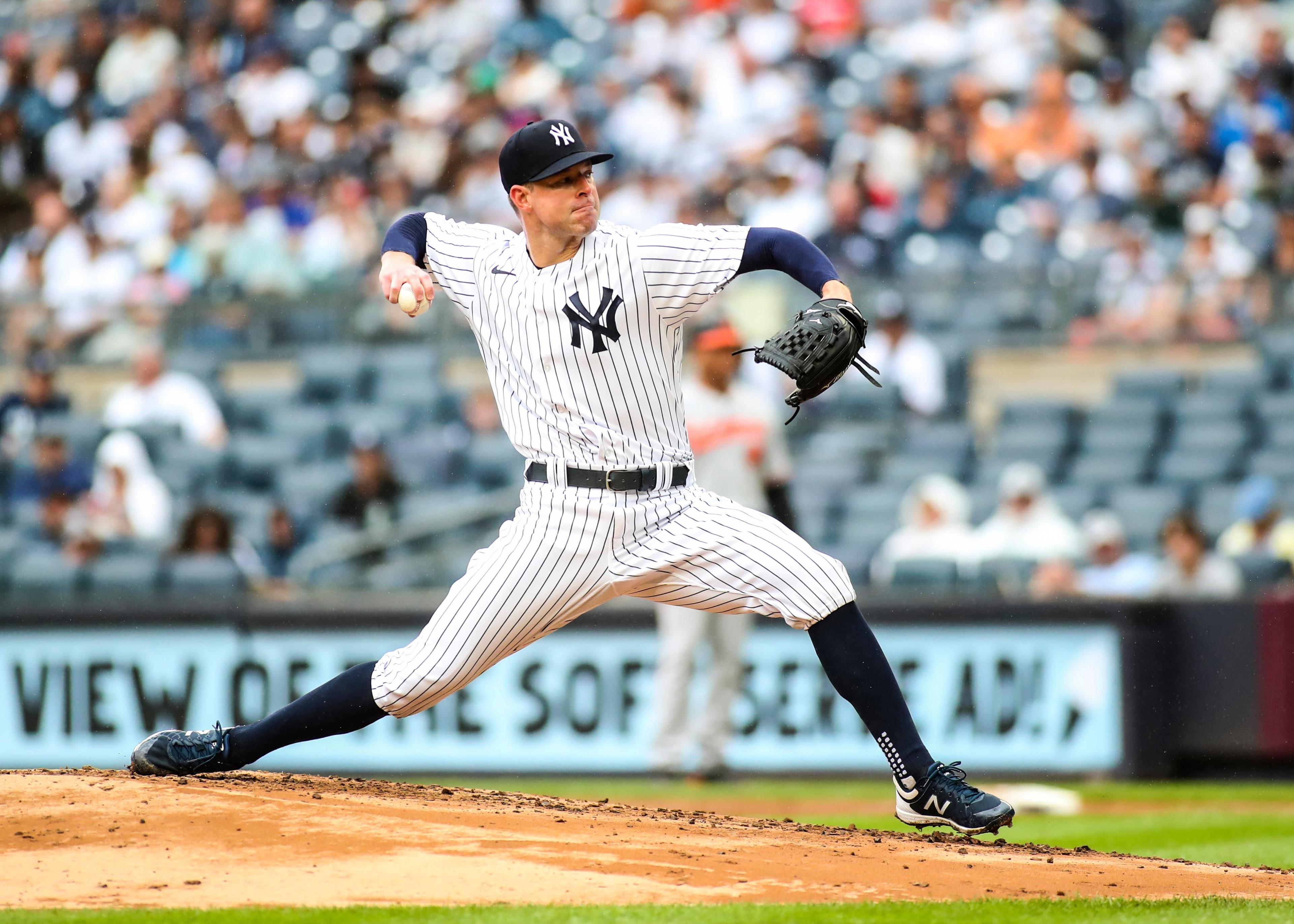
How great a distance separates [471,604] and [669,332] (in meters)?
0.85

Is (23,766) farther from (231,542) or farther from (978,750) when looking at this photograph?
(978,750)

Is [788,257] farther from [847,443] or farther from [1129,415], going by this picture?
[1129,415]

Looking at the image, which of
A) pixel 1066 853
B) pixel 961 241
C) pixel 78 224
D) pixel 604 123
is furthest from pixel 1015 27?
pixel 1066 853

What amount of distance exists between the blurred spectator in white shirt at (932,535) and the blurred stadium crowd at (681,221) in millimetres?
Answer: 25

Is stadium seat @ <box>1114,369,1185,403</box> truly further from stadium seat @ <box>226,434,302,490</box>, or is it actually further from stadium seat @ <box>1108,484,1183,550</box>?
stadium seat @ <box>226,434,302,490</box>

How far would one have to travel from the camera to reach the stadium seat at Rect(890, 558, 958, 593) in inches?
360

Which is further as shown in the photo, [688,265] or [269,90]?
[269,90]

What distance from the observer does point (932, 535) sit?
9.60 meters

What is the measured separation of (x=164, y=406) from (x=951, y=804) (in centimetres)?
797

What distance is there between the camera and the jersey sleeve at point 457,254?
4.74 m

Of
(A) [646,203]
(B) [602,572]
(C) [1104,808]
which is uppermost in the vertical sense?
(A) [646,203]

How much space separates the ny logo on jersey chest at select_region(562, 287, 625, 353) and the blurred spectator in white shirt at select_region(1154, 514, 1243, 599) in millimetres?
5119

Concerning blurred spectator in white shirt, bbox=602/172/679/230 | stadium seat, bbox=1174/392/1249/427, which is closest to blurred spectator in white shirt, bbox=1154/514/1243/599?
stadium seat, bbox=1174/392/1249/427

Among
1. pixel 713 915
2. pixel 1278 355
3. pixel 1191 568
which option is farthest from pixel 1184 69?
pixel 713 915
